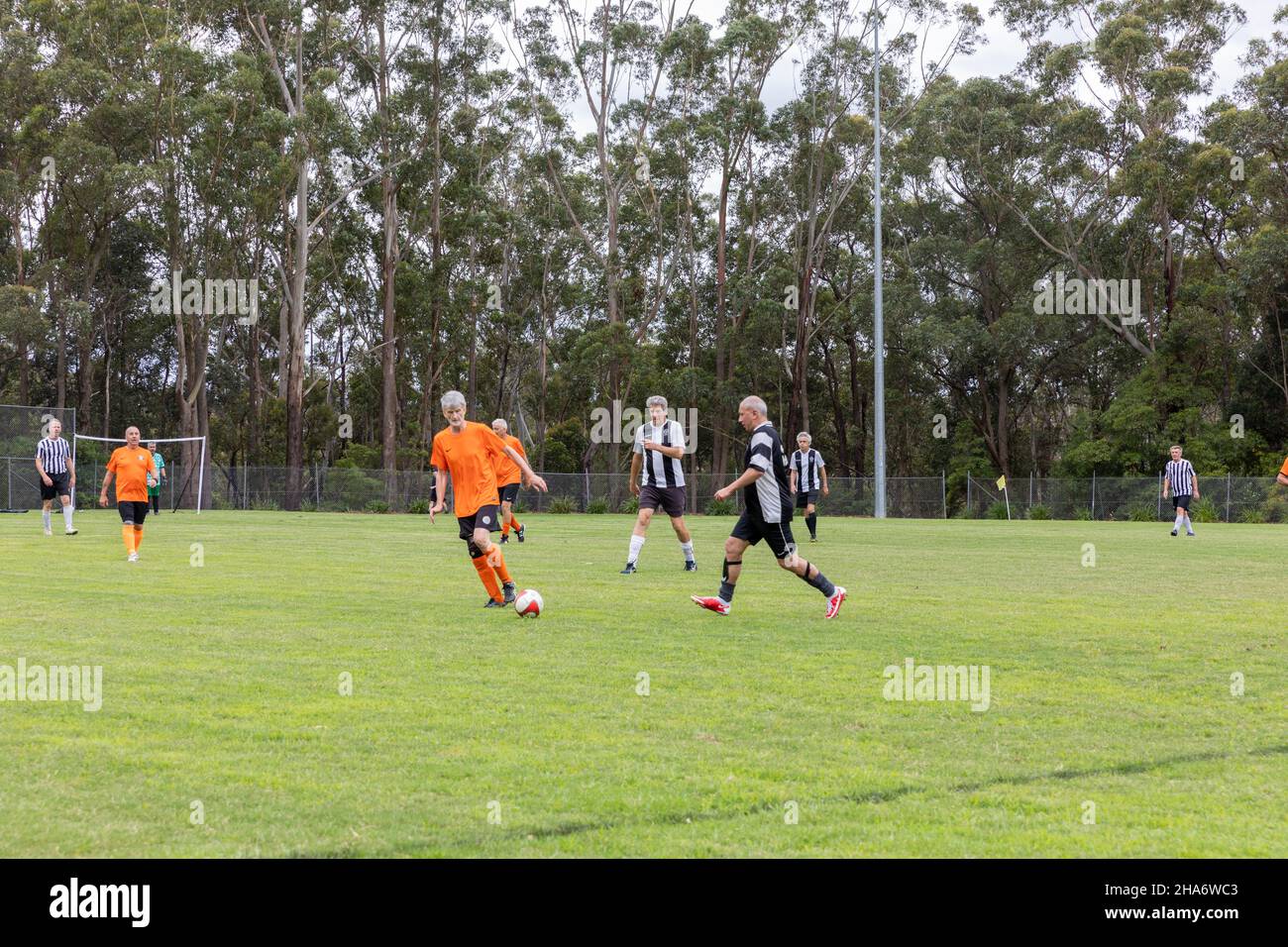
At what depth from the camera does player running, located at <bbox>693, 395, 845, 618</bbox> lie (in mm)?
10875

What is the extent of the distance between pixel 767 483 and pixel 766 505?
196mm

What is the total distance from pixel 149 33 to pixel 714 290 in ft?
92.6

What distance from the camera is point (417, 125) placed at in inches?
2179

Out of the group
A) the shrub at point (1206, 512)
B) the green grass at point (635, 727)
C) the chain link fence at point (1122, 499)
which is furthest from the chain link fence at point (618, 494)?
the green grass at point (635, 727)

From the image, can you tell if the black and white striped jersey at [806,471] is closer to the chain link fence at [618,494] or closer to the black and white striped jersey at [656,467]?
the black and white striped jersey at [656,467]

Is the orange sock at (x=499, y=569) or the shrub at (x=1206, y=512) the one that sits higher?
the orange sock at (x=499, y=569)

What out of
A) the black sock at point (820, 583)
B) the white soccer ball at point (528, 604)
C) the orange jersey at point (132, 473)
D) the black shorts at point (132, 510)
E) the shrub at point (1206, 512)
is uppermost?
the orange jersey at point (132, 473)

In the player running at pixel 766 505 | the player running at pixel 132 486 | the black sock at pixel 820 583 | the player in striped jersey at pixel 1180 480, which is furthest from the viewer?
the player in striped jersey at pixel 1180 480

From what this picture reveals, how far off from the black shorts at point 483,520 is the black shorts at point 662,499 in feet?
14.5

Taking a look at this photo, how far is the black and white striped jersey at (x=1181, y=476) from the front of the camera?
28.6m

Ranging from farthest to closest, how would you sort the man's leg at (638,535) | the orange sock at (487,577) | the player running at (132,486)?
the player running at (132,486)
the man's leg at (638,535)
the orange sock at (487,577)

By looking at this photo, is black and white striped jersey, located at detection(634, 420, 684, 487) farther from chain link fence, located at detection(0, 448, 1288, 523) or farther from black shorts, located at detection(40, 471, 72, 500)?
chain link fence, located at detection(0, 448, 1288, 523)

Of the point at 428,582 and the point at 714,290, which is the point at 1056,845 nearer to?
the point at 428,582
